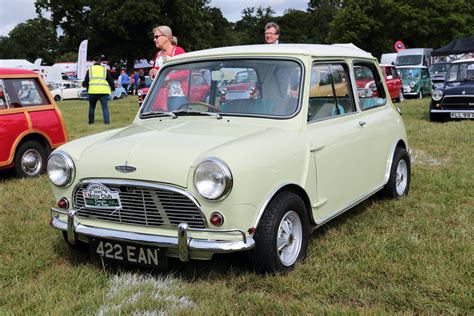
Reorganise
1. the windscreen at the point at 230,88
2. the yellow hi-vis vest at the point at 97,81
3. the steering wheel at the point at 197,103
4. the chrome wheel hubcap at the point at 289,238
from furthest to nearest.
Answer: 1. the yellow hi-vis vest at the point at 97,81
2. the steering wheel at the point at 197,103
3. the windscreen at the point at 230,88
4. the chrome wheel hubcap at the point at 289,238

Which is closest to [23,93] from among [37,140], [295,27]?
[37,140]

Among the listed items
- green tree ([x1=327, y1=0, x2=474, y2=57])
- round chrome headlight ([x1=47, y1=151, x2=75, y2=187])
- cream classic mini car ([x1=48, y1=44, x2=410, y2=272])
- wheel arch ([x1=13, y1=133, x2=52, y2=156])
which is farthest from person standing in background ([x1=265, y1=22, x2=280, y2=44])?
green tree ([x1=327, y1=0, x2=474, y2=57])

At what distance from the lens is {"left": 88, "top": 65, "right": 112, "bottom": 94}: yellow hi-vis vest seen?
501 inches

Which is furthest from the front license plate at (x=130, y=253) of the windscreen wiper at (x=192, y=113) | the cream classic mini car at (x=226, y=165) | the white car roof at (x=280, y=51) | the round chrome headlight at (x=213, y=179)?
the white car roof at (x=280, y=51)

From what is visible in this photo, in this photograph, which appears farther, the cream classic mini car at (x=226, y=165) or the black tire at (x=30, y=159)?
the black tire at (x=30, y=159)

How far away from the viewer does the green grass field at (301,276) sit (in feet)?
9.91

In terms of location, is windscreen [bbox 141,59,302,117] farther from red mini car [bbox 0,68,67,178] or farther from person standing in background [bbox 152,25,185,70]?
red mini car [bbox 0,68,67,178]

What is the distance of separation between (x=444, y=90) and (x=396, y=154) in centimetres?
764

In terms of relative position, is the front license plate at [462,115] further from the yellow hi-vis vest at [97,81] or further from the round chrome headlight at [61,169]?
the round chrome headlight at [61,169]

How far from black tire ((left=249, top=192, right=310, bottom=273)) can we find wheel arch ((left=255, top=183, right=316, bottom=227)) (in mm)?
34

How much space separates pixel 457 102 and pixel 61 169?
10.3m

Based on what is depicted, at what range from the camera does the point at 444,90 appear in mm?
→ 11898

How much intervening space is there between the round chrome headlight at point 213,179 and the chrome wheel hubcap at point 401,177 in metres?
2.81

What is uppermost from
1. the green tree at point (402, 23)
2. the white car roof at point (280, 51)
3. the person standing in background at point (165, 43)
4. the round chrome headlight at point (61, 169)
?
the green tree at point (402, 23)
